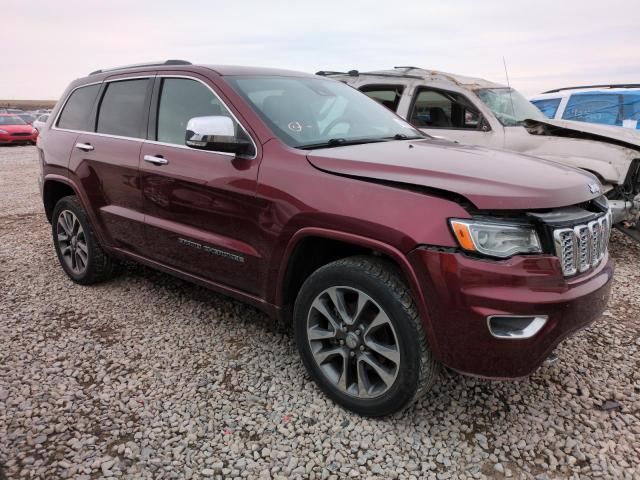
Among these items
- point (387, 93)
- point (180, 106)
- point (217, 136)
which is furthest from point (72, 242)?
point (387, 93)

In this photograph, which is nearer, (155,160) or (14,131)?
(155,160)

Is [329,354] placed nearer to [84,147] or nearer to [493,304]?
[493,304]

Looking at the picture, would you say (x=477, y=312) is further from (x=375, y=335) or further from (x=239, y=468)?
(x=239, y=468)

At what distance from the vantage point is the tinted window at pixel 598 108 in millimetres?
8062

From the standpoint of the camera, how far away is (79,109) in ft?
14.1

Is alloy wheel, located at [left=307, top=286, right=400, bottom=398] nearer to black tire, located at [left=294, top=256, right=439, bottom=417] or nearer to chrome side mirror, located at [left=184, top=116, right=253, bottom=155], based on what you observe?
black tire, located at [left=294, top=256, right=439, bottom=417]

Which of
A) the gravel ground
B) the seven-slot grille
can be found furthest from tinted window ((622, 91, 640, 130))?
the seven-slot grille

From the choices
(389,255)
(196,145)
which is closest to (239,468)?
(389,255)

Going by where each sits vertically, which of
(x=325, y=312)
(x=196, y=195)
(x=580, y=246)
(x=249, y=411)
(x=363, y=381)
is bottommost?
(x=249, y=411)

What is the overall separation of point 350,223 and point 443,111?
4.60 meters

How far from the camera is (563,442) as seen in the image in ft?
7.99

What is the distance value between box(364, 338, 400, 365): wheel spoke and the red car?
2330cm

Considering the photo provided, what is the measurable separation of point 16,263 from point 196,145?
3.43 m

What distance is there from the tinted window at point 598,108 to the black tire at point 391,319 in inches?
283
